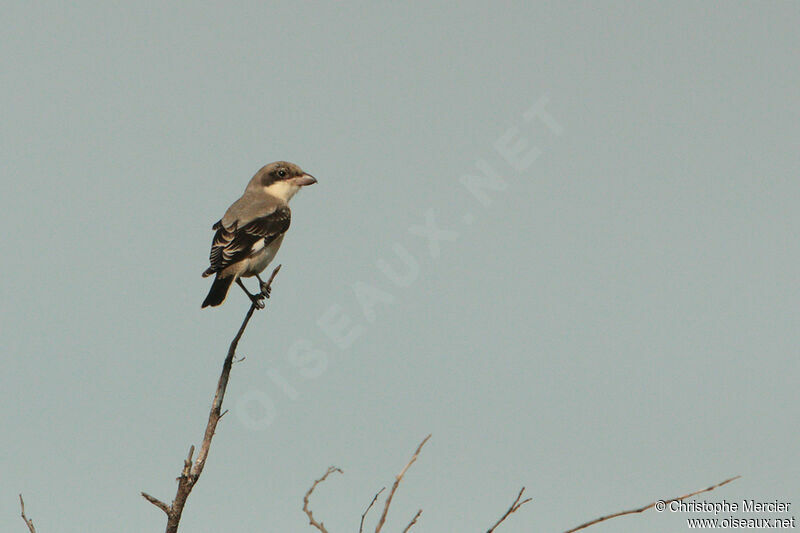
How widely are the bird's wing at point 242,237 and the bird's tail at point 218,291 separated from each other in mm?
142

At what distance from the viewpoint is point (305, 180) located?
1316 cm

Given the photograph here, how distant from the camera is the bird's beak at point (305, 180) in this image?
13141 mm

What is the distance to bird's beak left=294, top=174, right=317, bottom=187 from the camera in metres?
13.1

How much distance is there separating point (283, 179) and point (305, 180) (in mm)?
330

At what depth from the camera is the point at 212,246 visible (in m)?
11.1

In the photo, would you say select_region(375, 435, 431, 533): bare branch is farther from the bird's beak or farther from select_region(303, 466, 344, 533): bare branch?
the bird's beak

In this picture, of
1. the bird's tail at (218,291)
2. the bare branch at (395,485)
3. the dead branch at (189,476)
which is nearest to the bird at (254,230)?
the bird's tail at (218,291)

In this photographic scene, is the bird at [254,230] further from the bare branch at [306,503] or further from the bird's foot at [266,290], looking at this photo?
the bare branch at [306,503]

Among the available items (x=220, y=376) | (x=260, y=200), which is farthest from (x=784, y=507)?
(x=260, y=200)

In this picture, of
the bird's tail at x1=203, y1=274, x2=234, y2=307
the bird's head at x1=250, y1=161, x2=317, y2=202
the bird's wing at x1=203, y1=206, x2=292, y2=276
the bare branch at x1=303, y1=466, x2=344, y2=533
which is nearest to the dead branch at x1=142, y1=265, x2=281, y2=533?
the bare branch at x1=303, y1=466, x2=344, y2=533

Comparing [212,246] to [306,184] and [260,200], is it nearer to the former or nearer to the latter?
[260,200]

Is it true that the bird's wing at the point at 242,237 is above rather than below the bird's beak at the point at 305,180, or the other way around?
below

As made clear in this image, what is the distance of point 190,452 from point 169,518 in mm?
468

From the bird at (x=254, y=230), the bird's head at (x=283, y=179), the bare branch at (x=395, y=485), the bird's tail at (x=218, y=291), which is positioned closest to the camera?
the bare branch at (x=395, y=485)
